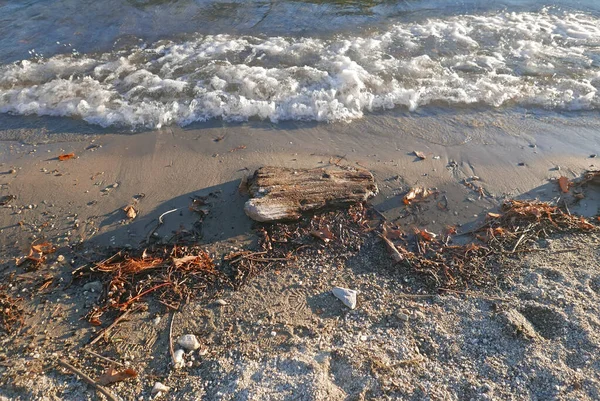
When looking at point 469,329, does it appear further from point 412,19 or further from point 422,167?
point 412,19

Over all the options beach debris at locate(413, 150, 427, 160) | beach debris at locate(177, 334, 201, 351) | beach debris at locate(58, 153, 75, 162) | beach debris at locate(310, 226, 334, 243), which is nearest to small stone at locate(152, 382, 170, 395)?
beach debris at locate(177, 334, 201, 351)

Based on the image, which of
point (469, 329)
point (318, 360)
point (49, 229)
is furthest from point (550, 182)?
point (49, 229)

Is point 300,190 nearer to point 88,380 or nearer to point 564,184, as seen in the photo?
point 88,380

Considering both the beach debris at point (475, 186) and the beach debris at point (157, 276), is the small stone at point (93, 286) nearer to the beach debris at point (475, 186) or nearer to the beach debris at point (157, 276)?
the beach debris at point (157, 276)

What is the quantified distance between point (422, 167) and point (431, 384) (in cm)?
294

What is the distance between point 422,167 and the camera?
520 centimetres

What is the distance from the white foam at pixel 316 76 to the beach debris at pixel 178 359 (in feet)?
12.2

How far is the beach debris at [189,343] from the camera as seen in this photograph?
318cm

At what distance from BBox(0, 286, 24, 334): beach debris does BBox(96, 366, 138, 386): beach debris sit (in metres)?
0.97

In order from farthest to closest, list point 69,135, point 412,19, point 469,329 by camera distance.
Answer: point 412,19
point 69,135
point 469,329

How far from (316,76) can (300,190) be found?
3399 millimetres

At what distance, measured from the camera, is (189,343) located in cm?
318

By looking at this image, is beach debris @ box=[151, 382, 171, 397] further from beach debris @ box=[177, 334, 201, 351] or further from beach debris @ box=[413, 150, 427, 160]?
beach debris @ box=[413, 150, 427, 160]

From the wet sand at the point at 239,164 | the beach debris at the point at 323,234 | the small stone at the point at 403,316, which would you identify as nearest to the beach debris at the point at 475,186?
the wet sand at the point at 239,164
